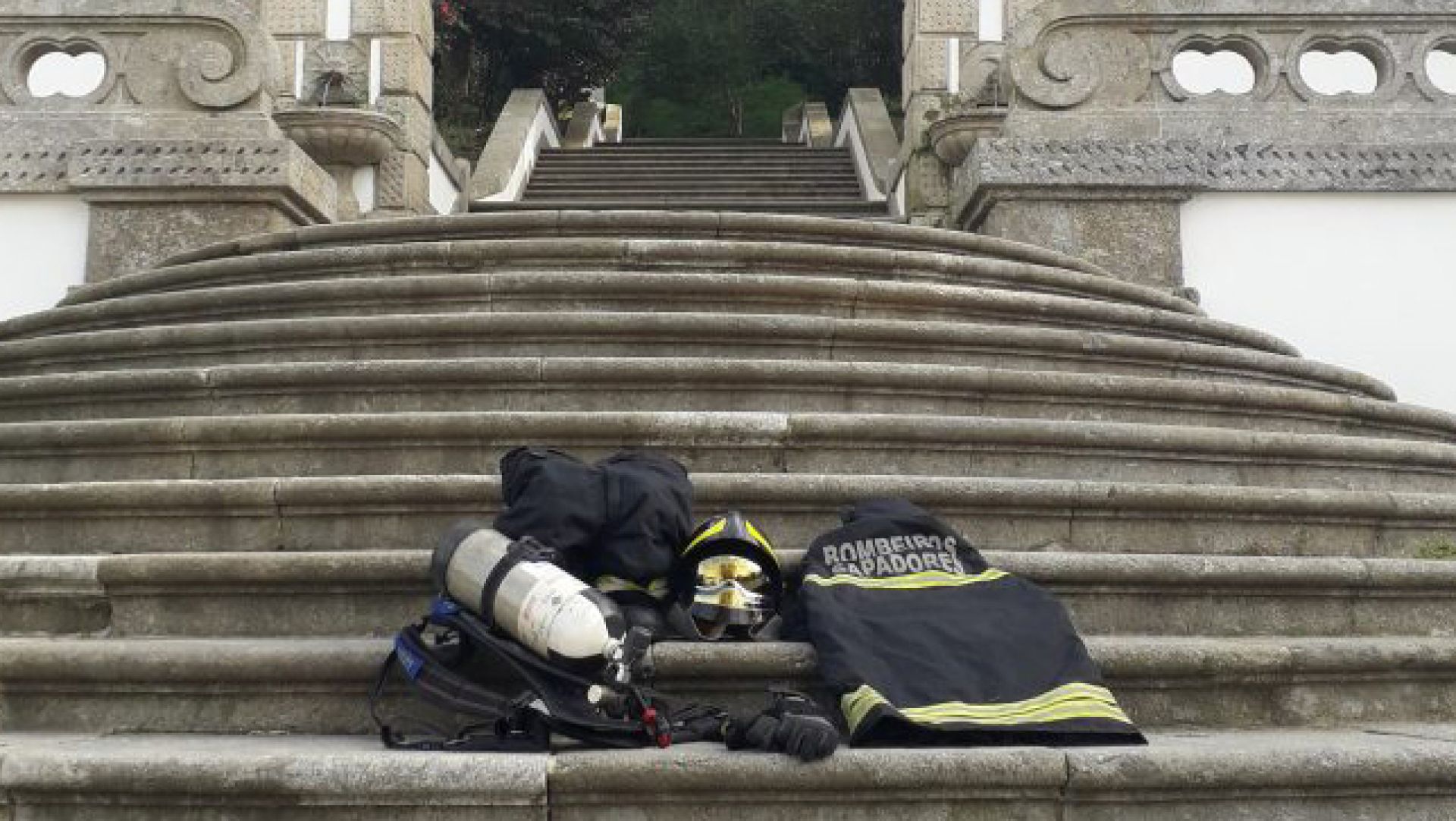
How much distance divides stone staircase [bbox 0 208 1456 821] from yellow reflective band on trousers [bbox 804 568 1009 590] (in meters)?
0.24

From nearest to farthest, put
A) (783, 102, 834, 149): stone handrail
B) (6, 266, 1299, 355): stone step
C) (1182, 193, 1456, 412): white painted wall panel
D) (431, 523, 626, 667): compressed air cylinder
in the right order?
(431, 523, 626, 667): compressed air cylinder < (6, 266, 1299, 355): stone step < (1182, 193, 1456, 412): white painted wall panel < (783, 102, 834, 149): stone handrail

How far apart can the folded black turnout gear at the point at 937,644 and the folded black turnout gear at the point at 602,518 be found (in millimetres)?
400

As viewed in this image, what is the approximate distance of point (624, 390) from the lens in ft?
15.1

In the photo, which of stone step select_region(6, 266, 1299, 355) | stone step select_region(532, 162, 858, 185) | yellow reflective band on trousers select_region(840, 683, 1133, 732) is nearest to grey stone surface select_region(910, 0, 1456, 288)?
stone step select_region(6, 266, 1299, 355)

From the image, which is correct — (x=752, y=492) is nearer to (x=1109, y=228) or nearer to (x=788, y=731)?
(x=788, y=731)

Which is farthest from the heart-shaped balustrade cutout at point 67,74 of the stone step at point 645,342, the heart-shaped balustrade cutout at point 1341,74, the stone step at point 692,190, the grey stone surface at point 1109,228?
the heart-shaped balustrade cutout at point 1341,74

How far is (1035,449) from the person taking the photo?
446cm

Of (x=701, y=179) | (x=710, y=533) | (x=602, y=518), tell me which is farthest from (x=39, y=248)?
(x=710, y=533)

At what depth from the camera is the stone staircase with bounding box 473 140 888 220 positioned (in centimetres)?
1038

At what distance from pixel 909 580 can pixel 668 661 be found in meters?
0.70

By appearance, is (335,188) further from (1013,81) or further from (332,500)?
(332,500)

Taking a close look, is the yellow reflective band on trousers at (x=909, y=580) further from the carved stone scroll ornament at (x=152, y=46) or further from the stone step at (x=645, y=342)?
the carved stone scroll ornament at (x=152, y=46)

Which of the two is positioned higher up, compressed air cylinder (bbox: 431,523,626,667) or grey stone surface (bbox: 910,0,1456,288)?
grey stone surface (bbox: 910,0,1456,288)

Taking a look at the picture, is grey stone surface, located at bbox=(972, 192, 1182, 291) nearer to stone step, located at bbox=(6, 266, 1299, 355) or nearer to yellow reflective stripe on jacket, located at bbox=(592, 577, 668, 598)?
stone step, located at bbox=(6, 266, 1299, 355)
